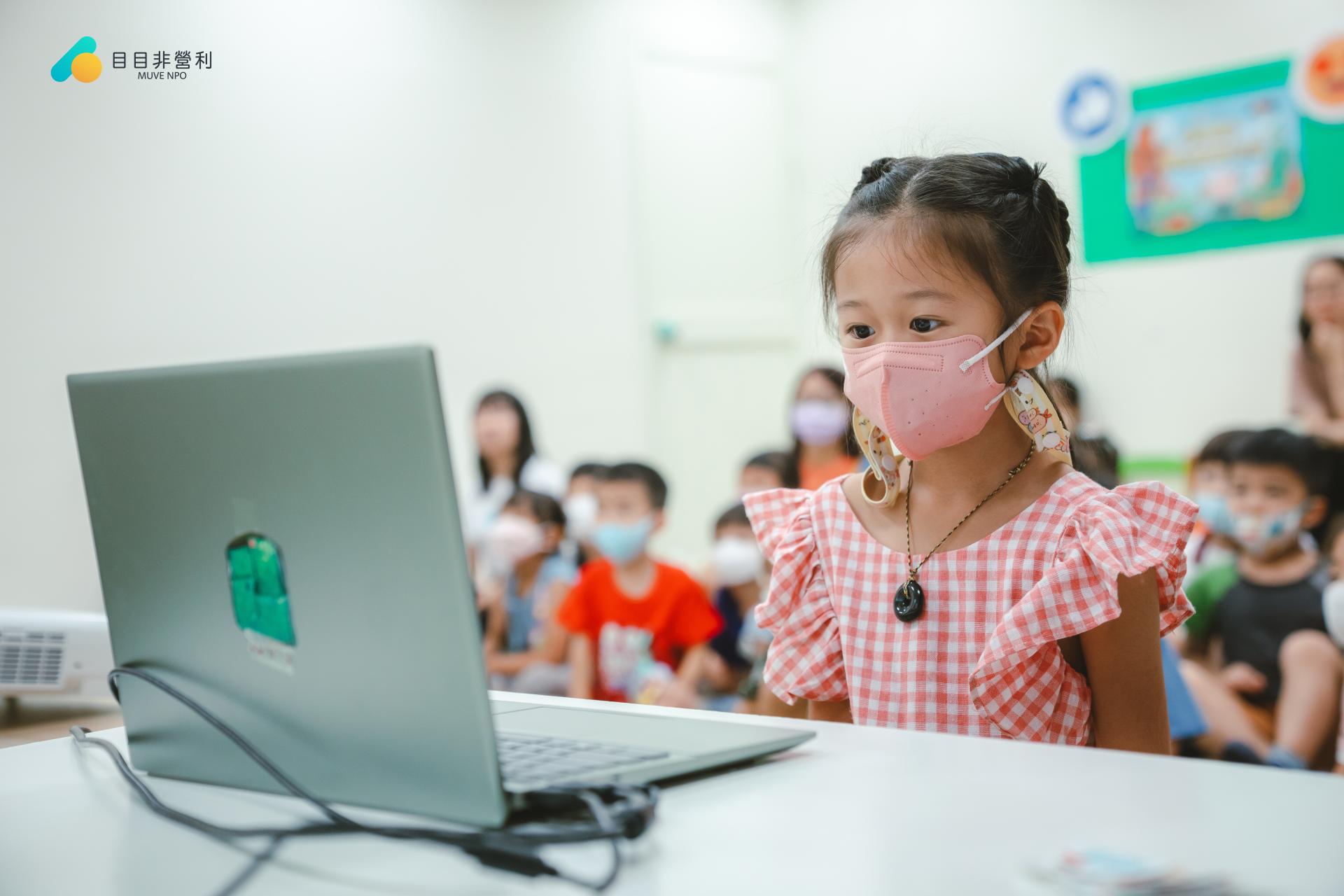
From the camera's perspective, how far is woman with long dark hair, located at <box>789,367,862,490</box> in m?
3.49

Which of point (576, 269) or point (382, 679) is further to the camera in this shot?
point (576, 269)

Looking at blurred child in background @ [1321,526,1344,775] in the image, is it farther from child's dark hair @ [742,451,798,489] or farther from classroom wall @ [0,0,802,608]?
classroom wall @ [0,0,802,608]

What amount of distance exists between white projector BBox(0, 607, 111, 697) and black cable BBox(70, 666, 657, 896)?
4.14 feet

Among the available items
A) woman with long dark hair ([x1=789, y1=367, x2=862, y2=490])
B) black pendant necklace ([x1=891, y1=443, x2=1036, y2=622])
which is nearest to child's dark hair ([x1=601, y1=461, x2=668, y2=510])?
woman with long dark hair ([x1=789, y1=367, x2=862, y2=490])

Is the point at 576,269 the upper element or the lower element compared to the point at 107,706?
upper

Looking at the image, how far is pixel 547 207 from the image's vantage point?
4660mm

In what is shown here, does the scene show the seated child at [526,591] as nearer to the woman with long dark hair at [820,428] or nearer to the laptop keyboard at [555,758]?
the woman with long dark hair at [820,428]

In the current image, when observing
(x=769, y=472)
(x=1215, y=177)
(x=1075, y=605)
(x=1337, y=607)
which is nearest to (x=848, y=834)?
(x=1075, y=605)

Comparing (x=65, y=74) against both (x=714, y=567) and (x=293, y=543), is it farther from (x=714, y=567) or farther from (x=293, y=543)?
(x=293, y=543)

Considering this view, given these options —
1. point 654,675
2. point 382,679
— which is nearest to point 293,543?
point 382,679

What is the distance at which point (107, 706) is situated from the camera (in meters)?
1.79

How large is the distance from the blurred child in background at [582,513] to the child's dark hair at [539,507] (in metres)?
0.05

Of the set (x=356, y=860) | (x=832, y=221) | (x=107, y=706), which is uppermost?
(x=832, y=221)

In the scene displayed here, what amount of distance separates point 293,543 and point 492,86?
4.15 meters
